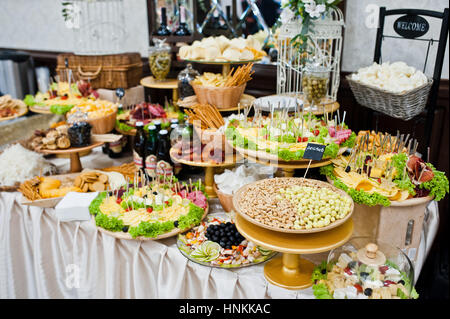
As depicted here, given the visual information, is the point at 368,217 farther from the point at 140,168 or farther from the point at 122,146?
the point at 122,146

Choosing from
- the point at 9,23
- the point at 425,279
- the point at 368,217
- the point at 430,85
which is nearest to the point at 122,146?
the point at 368,217

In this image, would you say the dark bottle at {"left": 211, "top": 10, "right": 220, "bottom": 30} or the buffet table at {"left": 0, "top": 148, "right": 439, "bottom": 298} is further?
the dark bottle at {"left": 211, "top": 10, "right": 220, "bottom": 30}

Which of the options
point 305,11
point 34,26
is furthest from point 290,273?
point 34,26

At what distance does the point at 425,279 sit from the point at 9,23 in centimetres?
600

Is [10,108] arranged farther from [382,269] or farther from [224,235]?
[382,269]

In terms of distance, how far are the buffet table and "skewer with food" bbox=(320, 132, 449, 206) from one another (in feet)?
1.14

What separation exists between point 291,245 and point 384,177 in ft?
2.12

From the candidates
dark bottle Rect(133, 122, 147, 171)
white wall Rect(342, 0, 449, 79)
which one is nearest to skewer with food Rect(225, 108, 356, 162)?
dark bottle Rect(133, 122, 147, 171)

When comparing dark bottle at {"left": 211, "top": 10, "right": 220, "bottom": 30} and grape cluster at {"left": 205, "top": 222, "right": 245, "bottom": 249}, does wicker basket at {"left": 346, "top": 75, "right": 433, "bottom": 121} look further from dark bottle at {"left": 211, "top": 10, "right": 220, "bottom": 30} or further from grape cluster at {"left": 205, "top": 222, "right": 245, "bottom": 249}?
dark bottle at {"left": 211, "top": 10, "right": 220, "bottom": 30}

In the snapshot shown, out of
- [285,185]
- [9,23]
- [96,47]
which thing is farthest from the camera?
[9,23]

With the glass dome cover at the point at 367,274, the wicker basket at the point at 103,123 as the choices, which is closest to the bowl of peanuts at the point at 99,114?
the wicker basket at the point at 103,123

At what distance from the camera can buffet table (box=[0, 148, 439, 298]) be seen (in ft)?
5.38

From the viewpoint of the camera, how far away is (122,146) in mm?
2924
